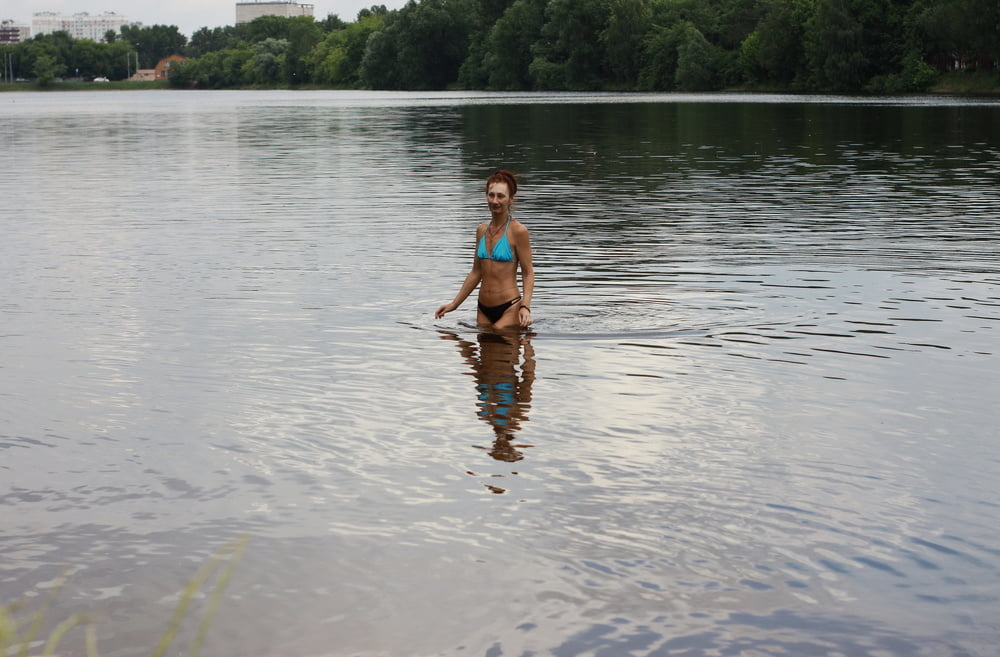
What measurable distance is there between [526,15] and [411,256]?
448ft

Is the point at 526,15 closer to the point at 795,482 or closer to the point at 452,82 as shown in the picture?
the point at 452,82

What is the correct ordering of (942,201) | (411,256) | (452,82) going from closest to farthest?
(411,256) < (942,201) < (452,82)

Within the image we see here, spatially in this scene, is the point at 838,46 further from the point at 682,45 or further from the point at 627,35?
the point at 627,35

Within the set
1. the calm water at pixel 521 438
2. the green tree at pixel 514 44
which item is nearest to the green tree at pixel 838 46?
the green tree at pixel 514 44

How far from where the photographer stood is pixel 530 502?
6.85 metres

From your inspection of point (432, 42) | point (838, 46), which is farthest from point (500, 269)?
point (432, 42)

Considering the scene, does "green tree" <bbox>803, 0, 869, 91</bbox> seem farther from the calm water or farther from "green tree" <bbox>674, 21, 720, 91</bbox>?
the calm water

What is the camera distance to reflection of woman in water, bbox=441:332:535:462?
8.28m

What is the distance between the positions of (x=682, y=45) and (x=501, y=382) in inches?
4776

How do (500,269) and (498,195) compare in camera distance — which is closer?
(498,195)

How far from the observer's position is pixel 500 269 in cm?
1169

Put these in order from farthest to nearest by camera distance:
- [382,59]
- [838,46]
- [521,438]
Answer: [382,59] → [838,46] → [521,438]

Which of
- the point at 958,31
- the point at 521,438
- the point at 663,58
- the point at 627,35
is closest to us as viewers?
the point at 521,438

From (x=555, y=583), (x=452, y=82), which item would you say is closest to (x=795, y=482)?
(x=555, y=583)
